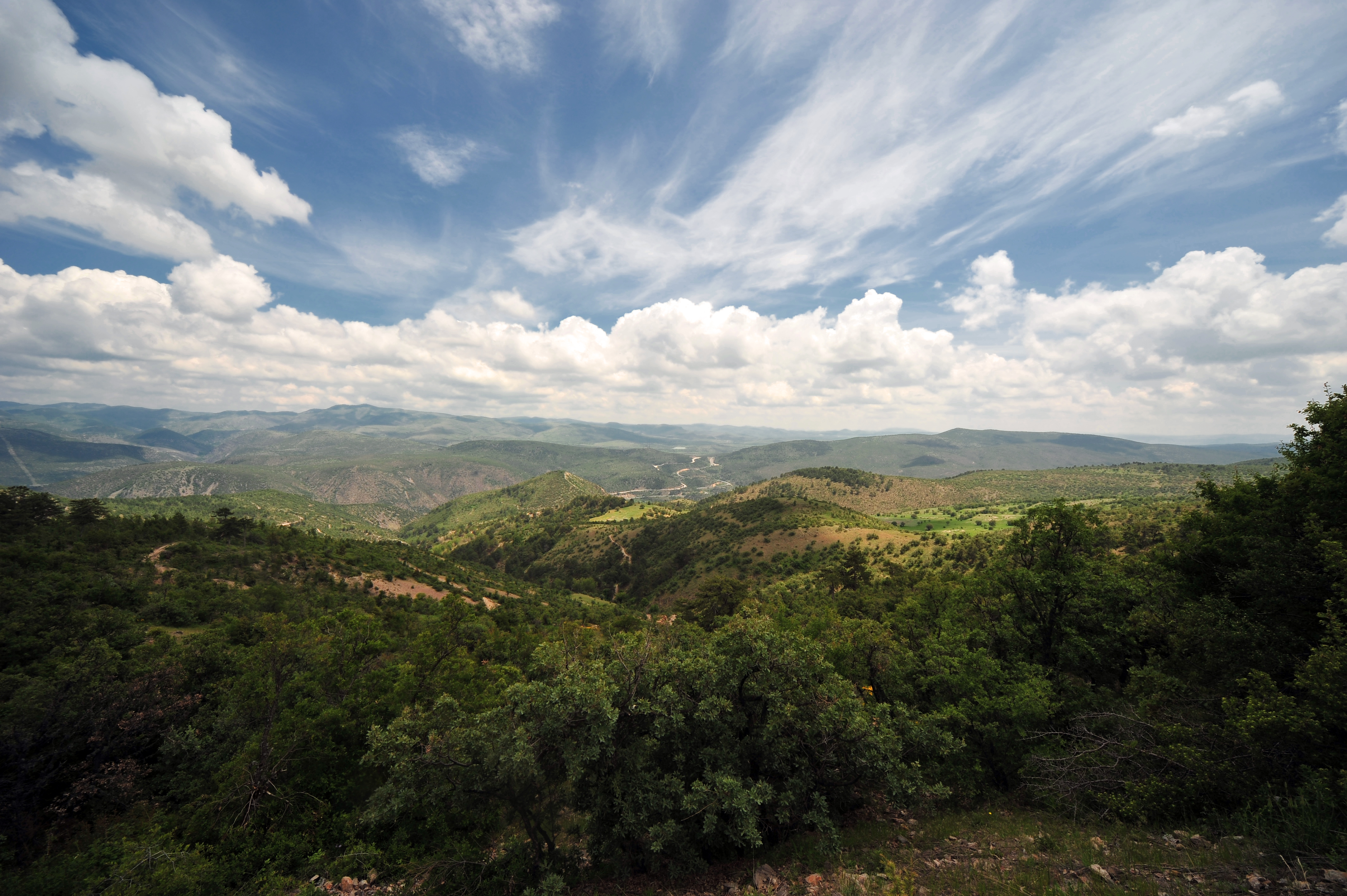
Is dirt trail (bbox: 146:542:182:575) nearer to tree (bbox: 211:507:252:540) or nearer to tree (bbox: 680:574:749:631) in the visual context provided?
tree (bbox: 211:507:252:540)

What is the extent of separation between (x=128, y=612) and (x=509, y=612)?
43406 millimetres

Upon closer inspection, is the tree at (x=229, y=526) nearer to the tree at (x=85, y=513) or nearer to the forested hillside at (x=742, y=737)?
the tree at (x=85, y=513)

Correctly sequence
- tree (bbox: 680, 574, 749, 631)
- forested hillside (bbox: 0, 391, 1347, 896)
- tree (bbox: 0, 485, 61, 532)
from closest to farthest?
forested hillside (bbox: 0, 391, 1347, 896) < tree (bbox: 0, 485, 61, 532) < tree (bbox: 680, 574, 749, 631)

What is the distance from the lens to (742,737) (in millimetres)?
20328

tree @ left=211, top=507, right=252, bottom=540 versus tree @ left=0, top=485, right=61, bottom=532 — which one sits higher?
tree @ left=0, top=485, right=61, bottom=532

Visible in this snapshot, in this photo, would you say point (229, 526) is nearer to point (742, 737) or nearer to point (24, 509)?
point (24, 509)

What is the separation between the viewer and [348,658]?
27078 millimetres

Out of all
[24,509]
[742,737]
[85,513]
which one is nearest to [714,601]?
[742,737]

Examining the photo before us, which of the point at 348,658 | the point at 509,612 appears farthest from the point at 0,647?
the point at 509,612

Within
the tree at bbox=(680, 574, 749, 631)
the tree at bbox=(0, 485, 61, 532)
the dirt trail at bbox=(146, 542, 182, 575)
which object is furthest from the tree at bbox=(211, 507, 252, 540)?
the tree at bbox=(680, 574, 749, 631)

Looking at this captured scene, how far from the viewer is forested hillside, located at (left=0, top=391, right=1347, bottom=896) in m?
Result: 15.3

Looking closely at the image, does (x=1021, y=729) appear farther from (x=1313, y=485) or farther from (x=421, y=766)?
(x=421, y=766)

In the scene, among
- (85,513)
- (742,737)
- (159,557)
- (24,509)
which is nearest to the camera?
(742,737)

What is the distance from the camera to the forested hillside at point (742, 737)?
1533cm
